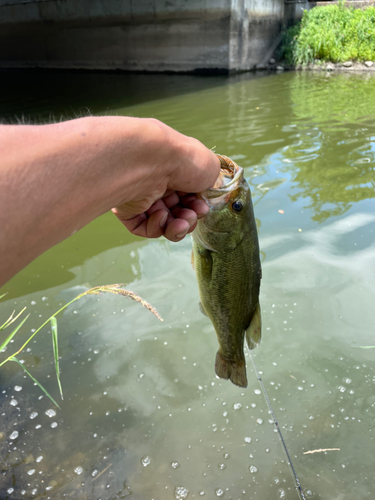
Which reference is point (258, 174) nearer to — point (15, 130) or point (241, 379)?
point (241, 379)

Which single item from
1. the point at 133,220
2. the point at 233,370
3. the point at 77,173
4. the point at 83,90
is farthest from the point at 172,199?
the point at 83,90

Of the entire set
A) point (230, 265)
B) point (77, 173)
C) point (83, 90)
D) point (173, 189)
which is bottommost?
point (83, 90)

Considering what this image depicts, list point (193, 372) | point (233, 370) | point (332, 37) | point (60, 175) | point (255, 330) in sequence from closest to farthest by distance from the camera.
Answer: point (60, 175) < point (255, 330) < point (233, 370) < point (193, 372) < point (332, 37)

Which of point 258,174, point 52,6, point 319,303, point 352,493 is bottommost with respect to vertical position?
point 352,493

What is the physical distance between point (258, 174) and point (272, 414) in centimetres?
430

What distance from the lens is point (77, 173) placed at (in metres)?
1.16

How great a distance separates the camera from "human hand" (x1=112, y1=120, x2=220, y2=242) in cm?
157

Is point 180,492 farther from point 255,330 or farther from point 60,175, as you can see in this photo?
point 60,175

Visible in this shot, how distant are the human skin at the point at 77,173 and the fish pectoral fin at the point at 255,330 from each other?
89 cm

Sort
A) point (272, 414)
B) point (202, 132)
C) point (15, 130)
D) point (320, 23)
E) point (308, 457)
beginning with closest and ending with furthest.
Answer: point (15, 130)
point (308, 457)
point (272, 414)
point (202, 132)
point (320, 23)

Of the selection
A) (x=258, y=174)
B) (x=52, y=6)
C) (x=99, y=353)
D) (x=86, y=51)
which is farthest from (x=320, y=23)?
(x=99, y=353)

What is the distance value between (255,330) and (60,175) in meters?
1.58

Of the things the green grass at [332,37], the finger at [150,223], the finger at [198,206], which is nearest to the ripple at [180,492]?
the finger at [150,223]

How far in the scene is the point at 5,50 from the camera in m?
21.9
